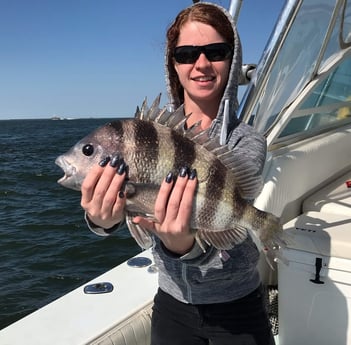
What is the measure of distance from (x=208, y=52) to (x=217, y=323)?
118cm

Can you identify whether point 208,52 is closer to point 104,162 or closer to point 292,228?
point 104,162

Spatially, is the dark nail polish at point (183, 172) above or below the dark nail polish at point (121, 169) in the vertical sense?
below

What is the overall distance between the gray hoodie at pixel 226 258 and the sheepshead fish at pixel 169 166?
0.05 metres

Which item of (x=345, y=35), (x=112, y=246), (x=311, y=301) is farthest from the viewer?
(x=112, y=246)

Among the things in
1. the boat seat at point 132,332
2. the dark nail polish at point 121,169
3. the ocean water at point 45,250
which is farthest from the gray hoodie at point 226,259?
the ocean water at point 45,250

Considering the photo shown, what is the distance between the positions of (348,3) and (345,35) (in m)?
0.35

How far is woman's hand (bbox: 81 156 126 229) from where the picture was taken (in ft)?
5.46

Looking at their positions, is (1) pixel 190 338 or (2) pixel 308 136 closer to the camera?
(1) pixel 190 338

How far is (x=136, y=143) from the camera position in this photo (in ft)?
5.63

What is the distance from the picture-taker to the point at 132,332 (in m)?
2.73

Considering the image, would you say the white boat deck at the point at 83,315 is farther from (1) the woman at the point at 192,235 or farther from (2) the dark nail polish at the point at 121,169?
(2) the dark nail polish at the point at 121,169

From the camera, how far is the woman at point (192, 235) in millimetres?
1791

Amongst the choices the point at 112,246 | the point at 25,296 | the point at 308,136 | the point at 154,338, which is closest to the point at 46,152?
the point at 112,246

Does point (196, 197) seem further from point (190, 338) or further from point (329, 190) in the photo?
point (329, 190)
